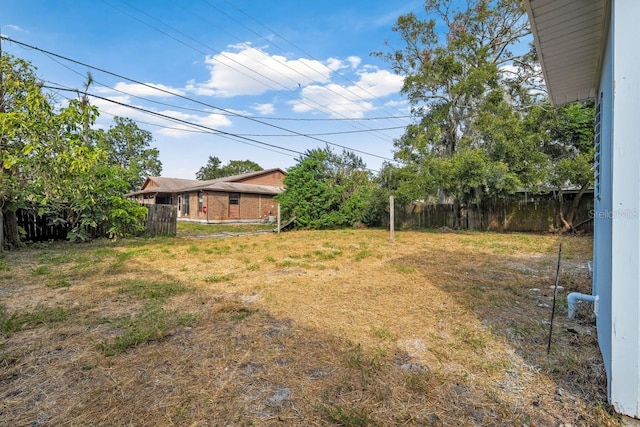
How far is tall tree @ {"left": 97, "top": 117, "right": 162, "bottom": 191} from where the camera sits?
30688 millimetres

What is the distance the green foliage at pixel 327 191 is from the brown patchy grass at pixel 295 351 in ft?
31.2

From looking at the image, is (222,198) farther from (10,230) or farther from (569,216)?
(569,216)

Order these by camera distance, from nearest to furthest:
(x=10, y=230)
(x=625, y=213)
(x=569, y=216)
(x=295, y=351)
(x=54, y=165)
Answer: (x=625, y=213) → (x=295, y=351) → (x=54, y=165) → (x=10, y=230) → (x=569, y=216)

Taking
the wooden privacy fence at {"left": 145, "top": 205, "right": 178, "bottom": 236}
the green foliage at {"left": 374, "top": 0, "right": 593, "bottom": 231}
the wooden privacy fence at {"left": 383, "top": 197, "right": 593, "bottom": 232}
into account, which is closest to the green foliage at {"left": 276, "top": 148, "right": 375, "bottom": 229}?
the green foliage at {"left": 374, "top": 0, "right": 593, "bottom": 231}

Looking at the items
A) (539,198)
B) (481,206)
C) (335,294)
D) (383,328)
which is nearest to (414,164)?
(481,206)

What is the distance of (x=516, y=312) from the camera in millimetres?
3457

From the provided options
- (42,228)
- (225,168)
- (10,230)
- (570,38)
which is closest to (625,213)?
(570,38)

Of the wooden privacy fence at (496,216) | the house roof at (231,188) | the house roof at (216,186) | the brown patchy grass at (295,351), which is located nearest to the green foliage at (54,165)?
the brown patchy grass at (295,351)

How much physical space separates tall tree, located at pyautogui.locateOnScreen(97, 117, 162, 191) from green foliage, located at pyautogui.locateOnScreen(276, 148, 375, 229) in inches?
872

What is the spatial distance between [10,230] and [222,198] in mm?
12405

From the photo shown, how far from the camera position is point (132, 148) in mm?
33188

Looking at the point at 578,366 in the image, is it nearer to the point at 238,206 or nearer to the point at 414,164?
the point at 414,164

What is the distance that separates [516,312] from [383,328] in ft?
5.38

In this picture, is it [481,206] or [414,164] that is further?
[481,206]
